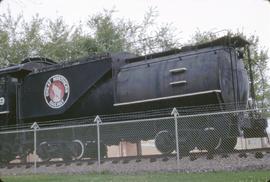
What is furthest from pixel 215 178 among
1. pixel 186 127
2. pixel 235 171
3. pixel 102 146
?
pixel 102 146

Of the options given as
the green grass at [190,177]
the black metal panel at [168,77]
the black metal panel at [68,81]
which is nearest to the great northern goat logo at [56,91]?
the black metal panel at [68,81]

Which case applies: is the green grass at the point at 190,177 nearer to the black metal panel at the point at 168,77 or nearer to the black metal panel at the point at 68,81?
the black metal panel at the point at 168,77

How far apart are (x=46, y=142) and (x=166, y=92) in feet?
17.7

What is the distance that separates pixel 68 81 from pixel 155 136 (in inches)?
167

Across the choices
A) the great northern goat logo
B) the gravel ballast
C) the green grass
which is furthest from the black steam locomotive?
the green grass

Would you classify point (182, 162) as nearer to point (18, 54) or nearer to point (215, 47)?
point (215, 47)

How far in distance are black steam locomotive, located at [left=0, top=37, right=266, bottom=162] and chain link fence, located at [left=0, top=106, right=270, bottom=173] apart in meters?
0.06

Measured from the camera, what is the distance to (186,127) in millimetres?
13336

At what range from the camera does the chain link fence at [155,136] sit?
12797 millimetres

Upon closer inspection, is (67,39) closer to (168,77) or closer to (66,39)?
(66,39)

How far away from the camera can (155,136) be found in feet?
45.6

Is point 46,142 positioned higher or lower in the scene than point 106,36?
A: lower

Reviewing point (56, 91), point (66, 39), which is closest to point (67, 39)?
point (66, 39)

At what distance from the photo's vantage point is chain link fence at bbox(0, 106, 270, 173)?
1280cm
